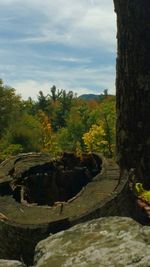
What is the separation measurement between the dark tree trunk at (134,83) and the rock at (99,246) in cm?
329

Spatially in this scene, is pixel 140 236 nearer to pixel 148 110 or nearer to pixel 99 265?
pixel 99 265

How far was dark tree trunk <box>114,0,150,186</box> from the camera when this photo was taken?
6.73 m

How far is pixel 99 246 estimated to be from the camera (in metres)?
3.30

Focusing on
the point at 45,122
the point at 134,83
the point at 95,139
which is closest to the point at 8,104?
the point at 45,122

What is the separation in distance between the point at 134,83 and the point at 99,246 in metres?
3.91

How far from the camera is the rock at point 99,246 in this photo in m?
3.05

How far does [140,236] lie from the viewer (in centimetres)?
334

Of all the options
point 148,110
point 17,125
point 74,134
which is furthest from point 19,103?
point 148,110

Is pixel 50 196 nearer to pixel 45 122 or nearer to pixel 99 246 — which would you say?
pixel 99 246

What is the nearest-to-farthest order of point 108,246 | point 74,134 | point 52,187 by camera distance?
point 108,246, point 52,187, point 74,134

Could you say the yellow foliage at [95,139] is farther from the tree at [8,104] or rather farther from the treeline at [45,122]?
the tree at [8,104]

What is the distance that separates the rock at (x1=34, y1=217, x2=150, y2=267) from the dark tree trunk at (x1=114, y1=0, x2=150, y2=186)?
329cm

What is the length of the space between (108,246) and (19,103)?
2498 inches

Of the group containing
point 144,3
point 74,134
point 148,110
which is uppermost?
point 144,3
